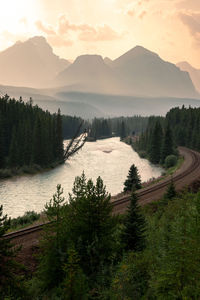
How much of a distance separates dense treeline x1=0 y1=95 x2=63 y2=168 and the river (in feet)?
18.9

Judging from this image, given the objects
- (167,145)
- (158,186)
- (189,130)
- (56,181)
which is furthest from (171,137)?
(56,181)

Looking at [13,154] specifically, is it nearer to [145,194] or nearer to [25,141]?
[25,141]

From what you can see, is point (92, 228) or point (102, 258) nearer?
point (102, 258)

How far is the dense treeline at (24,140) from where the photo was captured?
218 ft

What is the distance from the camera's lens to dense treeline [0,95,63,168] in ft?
218

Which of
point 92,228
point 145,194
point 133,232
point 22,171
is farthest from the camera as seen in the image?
point 22,171

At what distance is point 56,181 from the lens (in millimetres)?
57312

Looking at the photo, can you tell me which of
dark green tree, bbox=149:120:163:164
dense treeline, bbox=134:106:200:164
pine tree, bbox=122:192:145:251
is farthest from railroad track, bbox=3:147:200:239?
dark green tree, bbox=149:120:163:164

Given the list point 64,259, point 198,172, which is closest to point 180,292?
point 64,259

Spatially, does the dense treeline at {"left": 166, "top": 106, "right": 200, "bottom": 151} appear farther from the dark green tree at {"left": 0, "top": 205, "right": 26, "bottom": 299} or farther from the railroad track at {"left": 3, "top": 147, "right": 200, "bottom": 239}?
the dark green tree at {"left": 0, "top": 205, "right": 26, "bottom": 299}

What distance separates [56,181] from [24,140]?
18.9 meters

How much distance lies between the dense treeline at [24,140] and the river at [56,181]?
18.9 feet

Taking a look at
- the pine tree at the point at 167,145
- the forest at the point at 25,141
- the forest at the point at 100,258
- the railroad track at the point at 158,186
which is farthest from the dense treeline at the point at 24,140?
the forest at the point at 100,258

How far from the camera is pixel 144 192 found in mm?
40312
